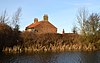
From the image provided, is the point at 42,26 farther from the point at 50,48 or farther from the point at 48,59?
the point at 48,59

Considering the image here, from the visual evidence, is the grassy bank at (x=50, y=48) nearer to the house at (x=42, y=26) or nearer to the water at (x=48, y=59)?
the water at (x=48, y=59)

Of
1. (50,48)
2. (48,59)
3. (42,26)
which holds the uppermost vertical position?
(42,26)

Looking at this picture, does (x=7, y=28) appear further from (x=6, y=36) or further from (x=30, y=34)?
(x=30, y=34)

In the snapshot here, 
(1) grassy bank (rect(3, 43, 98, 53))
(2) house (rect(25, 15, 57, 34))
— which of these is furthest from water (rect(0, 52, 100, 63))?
(2) house (rect(25, 15, 57, 34))

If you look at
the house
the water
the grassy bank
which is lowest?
the water

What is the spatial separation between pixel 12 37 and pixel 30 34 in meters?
4.72

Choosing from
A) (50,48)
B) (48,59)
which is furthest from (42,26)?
(48,59)

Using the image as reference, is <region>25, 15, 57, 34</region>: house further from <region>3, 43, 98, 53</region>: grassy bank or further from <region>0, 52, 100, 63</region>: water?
<region>0, 52, 100, 63</region>: water

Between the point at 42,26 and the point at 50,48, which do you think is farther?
the point at 42,26

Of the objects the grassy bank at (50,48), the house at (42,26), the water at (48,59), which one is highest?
the house at (42,26)

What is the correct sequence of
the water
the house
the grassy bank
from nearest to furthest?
the water
the grassy bank
the house

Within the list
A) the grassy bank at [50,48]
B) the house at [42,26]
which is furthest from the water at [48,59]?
the house at [42,26]

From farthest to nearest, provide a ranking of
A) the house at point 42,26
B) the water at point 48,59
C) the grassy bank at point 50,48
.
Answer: the house at point 42,26
the grassy bank at point 50,48
the water at point 48,59

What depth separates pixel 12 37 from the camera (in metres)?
42.7
